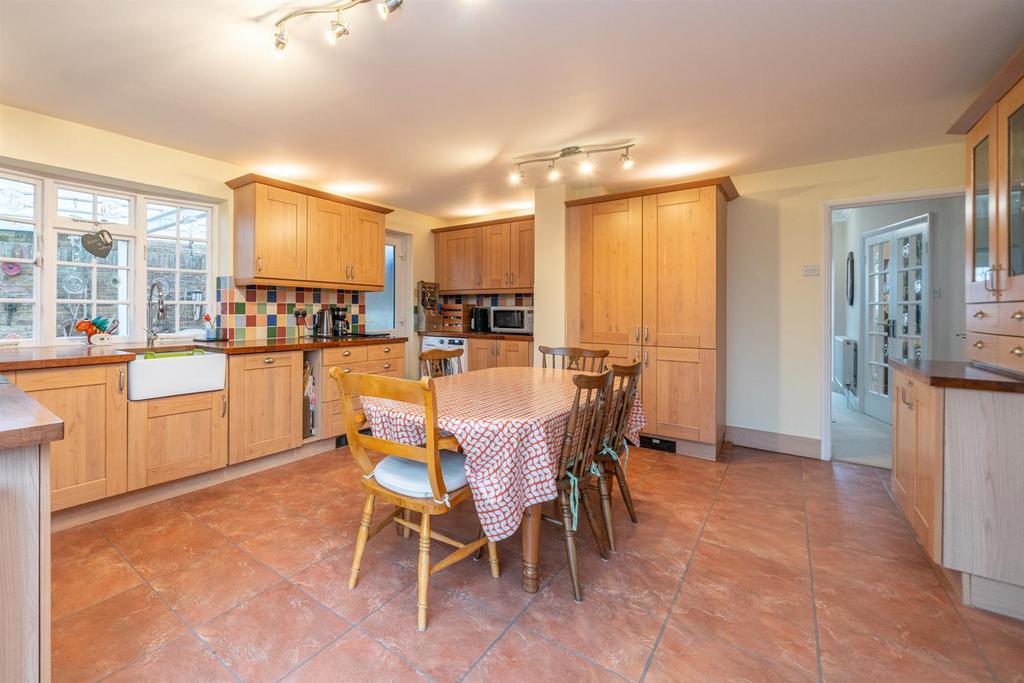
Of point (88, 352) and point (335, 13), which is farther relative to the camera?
point (88, 352)

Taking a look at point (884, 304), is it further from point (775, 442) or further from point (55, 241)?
point (55, 241)

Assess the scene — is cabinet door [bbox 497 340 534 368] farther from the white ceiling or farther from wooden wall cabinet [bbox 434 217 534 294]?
the white ceiling

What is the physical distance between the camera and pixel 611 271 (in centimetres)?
382

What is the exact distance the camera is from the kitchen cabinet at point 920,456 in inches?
68.1

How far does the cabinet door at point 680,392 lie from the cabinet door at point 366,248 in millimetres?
2595

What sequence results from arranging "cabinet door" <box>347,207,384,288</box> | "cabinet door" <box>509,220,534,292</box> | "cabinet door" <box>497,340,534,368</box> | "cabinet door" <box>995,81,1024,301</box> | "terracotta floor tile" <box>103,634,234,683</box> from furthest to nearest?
"cabinet door" <box>509,220,534,292</box> → "cabinet door" <box>497,340,534,368</box> → "cabinet door" <box>347,207,384,288</box> → "cabinet door" <box>995,81,1024,301</box> → "terracotta floor tile" <box>103,634,234,683</box>

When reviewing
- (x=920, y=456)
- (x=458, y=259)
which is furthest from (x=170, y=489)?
(x=920, y=456)

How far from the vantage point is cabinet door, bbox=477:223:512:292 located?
4867mm

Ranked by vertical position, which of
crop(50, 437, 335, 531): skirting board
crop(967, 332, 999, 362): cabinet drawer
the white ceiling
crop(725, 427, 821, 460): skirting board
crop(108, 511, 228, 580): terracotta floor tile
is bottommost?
crop(108, 511, 228, 580): terracotta floor tile

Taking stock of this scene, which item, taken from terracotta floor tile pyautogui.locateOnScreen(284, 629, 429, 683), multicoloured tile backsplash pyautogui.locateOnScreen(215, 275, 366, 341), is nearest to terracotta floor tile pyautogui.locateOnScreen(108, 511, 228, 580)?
terracotta floor tile pyautogui.locateOnScreen(284, 629, 429, 683)

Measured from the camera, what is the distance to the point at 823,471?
Result: 3225 millimetres

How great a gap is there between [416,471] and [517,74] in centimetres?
194

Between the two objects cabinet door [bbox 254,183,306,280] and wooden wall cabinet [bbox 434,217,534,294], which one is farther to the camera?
wooden wall cabinet [bbox 434,217,534,294]

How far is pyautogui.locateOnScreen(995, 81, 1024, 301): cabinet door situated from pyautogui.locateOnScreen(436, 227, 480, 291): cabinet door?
4.03 meters
